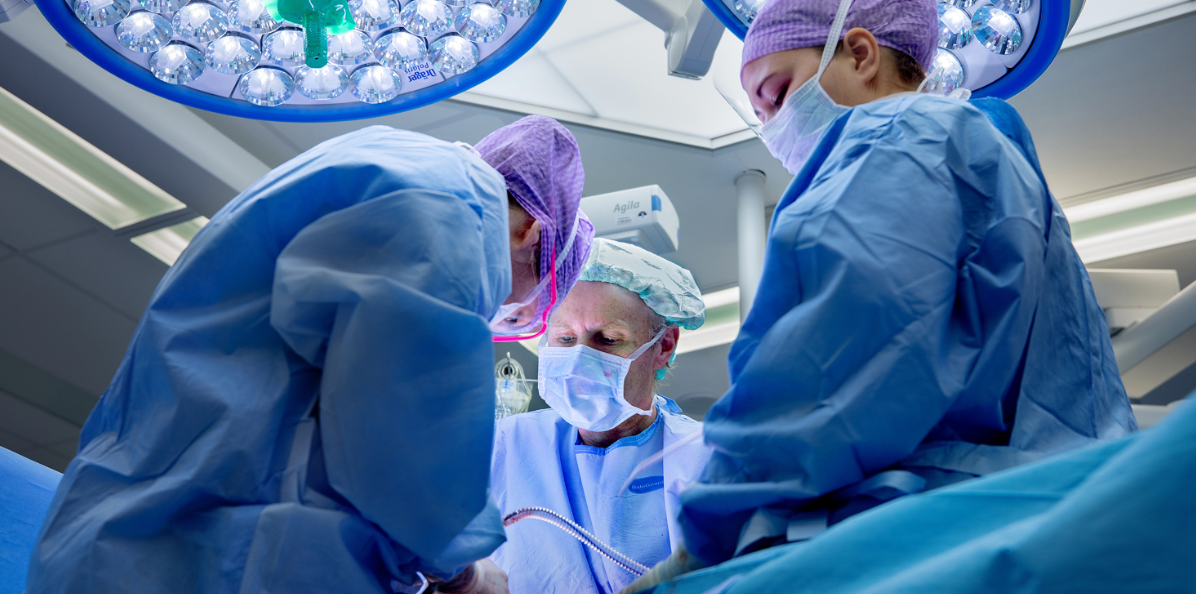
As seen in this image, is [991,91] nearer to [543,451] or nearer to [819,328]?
[819,328]

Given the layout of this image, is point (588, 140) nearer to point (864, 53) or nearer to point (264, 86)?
point (264, 86)

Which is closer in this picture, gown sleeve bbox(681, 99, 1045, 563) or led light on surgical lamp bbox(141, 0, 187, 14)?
gown sleeve bbox(681, 99, 1045, 563)

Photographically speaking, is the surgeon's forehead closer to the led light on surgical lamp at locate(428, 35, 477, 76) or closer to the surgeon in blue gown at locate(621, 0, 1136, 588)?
the led light on surgical lamp at locate(428, 35, 477, 76)

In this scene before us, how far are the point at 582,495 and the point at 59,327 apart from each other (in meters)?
3.61

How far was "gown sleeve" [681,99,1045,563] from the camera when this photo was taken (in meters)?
0.92

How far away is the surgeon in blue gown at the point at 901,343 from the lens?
924 millimetres

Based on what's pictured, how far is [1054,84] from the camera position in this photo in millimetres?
3064

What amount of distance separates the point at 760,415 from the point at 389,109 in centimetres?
103

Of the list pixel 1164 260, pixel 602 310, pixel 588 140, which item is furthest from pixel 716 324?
pixel 602 310

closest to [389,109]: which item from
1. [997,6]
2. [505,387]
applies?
[997,6]

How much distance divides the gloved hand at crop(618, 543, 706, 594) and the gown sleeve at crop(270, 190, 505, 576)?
0.59ft

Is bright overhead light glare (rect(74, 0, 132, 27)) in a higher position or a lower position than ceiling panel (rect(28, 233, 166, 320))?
higher

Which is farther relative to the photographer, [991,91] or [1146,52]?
[1146,52]

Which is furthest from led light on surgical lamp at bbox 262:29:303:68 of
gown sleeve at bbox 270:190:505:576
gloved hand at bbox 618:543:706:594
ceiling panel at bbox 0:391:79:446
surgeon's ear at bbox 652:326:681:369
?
ceiling panel at bbox 0:391:79:446
